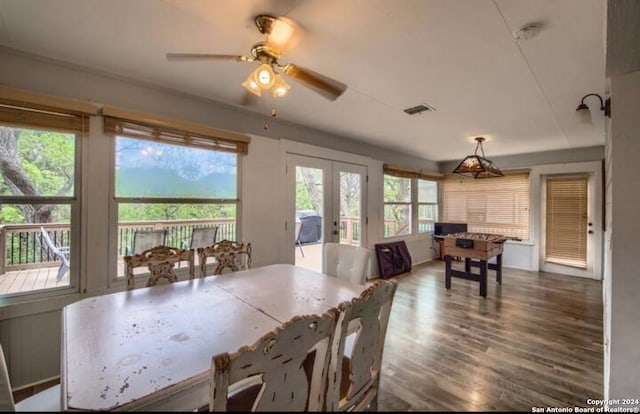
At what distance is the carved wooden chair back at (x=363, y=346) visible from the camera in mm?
1042

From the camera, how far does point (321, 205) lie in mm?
4086

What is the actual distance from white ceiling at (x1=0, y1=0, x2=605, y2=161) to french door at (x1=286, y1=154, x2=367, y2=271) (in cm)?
100

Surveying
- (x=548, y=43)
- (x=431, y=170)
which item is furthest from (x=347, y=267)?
(x=431, y=170)

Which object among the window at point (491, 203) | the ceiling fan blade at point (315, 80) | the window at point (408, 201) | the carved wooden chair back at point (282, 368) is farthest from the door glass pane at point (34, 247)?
the window at point (491, 203)

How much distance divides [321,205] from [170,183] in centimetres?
205

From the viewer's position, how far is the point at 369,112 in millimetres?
3244

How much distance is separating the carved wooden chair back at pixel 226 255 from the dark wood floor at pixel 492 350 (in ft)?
5.00

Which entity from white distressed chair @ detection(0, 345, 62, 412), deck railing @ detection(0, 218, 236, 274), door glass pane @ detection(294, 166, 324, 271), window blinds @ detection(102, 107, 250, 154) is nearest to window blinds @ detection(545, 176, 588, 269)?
door glass pane @ detection(294, 166, 324, 271)

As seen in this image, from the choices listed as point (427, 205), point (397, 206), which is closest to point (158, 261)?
point (397, 206)

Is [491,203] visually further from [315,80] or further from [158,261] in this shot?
[158,261]

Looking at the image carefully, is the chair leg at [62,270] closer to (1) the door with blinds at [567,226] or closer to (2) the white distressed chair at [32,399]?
(2) the white distressed chair at [32,399]

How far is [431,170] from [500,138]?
2287 mm

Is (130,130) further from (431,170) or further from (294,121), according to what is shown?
(431,170)

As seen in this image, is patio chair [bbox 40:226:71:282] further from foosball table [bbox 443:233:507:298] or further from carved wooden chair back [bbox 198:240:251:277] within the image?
foosball table [bbox 443:233:507:298]
